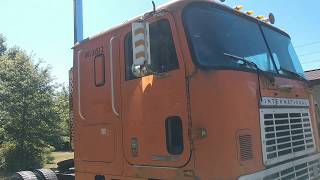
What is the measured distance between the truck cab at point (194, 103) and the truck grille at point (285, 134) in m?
0.01

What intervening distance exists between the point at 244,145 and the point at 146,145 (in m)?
1.07

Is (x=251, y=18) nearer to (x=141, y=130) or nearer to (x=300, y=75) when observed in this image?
(x=300, y=75)

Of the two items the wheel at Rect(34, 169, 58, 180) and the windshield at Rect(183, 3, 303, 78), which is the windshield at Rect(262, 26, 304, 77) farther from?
the wheel at Rect(34, 169, 58, 180)

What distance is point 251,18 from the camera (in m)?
5.46

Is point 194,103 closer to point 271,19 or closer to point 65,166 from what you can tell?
point 271,19

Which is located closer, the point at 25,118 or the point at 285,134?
the point at 285,134

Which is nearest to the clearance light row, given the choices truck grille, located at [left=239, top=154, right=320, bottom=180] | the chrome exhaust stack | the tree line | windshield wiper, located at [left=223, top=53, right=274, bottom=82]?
windshield wiper, located at [left=223, top=53, right=274, bottom=82]

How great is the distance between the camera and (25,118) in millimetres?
18141

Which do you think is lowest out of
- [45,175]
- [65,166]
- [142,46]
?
[45,175]

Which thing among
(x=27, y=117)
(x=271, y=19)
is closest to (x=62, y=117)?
(x=27, y=117)

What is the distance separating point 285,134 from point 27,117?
15.0 meters

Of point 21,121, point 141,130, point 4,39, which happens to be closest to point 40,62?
point 21,121

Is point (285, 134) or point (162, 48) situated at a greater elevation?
point (162, 48)

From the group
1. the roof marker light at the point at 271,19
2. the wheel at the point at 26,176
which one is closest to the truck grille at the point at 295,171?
the roof marker light at the point at 271,19
